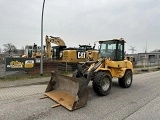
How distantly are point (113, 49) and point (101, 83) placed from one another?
2.48 m

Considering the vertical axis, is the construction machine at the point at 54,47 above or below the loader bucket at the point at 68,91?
above

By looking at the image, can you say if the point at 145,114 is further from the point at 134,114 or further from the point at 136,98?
the point at 136,98

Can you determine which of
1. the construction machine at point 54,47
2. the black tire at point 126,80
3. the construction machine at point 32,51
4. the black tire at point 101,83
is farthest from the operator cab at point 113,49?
the construction machine at point 32,51

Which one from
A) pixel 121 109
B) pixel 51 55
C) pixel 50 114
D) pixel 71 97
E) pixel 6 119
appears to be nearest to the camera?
pixel 6 119

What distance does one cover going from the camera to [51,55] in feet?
69.7

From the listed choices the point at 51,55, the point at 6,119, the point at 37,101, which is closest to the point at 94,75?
the point at 37,101

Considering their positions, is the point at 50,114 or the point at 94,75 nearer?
the point at 50,114

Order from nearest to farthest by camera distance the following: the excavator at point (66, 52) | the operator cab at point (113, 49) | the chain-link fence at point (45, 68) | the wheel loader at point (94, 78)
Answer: the wheel loader at point (94, 78), the operator cab at point (113, 49), the chain-link fence at point (45, 68), the excavator at point (66, 52)

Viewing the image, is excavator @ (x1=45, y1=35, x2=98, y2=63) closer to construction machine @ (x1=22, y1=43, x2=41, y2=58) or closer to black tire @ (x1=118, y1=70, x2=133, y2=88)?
construction machine @ (x1=22, y1=43, x2=41, y2=58)

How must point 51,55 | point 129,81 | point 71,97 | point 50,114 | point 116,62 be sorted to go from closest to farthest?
point 50,114 < point 71,97 < point 116,62 < point 129,81 < point 51,55

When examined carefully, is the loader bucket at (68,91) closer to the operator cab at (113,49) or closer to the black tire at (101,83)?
the black tire at (101,83)

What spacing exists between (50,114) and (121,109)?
229cm

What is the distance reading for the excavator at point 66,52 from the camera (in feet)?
60.7

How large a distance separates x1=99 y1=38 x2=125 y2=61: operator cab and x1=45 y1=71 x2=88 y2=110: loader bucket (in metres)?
2.80
